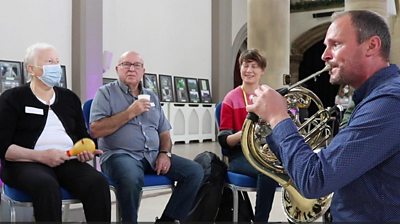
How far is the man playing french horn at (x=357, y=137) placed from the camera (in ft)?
4.41

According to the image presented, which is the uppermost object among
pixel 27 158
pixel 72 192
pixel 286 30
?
pixel 286 30

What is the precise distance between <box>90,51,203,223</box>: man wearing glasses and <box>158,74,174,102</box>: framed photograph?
861 centimetres

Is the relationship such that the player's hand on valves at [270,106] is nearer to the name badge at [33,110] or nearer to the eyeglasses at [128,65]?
the name badge at [33,110]

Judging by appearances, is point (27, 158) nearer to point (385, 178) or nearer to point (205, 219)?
point (205, 219)

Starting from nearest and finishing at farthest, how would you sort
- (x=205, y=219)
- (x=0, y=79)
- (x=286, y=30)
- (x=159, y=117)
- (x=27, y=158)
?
(x=27, y=158) < (x=205, y=219) < (x=159, y=117) < (x=286, y=30) < (x=0, y=79)

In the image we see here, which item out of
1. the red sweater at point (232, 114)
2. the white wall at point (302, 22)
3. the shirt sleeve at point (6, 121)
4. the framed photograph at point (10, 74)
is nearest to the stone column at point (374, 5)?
the red sweater at point (232, 114)

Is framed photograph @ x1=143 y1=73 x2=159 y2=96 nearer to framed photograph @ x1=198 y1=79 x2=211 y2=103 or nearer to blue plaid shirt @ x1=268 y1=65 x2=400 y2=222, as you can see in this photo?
framed photograph @ x1=198 y1=79 x2=211 y2=103

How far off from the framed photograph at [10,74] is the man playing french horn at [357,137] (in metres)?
7.48

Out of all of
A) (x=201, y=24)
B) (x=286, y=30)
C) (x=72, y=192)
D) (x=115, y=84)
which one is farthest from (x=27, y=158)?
(x=201, y=24)

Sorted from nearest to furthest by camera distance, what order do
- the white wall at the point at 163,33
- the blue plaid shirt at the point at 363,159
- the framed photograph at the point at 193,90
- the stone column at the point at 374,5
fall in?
the blue plaid shirt at the point at 363,159 → the stone column at the point at 374,5 → the white wall at the point at 163,33 → the framed photograph at the point at 193,90

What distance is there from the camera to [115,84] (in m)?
3.73

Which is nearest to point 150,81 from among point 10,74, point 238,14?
point 238,14

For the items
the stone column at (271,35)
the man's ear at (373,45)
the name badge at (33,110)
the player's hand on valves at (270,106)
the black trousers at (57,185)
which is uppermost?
the stone column at (271,35)

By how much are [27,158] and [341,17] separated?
2148mm
